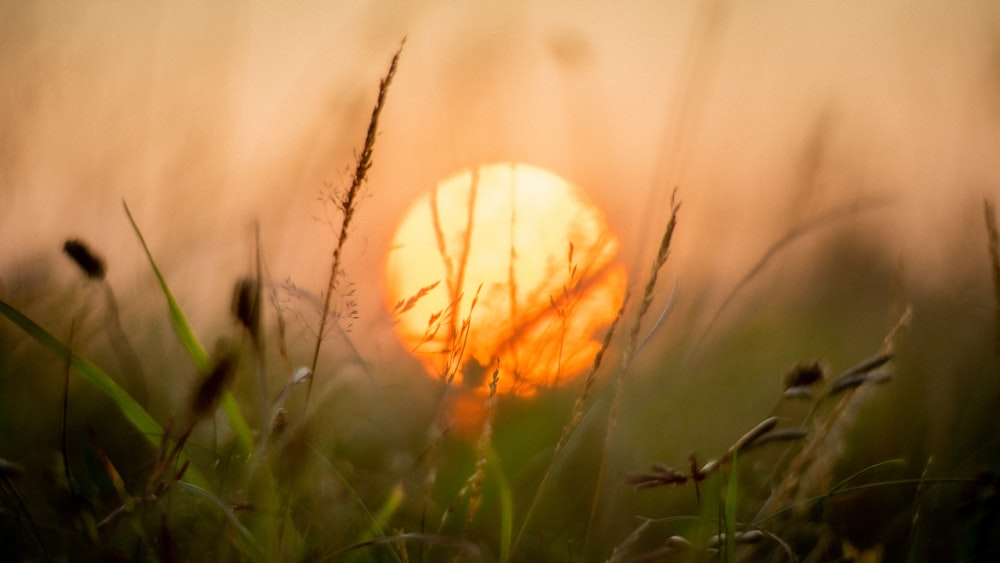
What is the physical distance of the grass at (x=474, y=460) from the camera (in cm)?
80

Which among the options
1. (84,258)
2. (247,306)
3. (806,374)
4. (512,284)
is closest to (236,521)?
(247,306)

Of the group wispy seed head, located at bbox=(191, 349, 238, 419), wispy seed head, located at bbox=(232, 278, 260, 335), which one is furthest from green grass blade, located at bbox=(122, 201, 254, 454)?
wispy seed head, located at bbox=(191, 349, 238, 419)

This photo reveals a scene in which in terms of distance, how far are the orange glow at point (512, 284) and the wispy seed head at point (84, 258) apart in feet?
1.12

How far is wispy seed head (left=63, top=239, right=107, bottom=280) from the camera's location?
905mm

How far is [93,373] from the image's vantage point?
2.71ft

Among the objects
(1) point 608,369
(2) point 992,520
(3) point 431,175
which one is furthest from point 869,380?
(3) point 431,175

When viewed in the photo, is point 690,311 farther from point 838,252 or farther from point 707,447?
point 838,252

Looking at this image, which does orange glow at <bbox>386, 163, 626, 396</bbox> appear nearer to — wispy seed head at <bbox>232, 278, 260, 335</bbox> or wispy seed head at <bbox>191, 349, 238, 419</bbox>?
wispy seed head at <bbox>232, 278, 260, 335</bbox>

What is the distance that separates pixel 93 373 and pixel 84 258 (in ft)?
0.50

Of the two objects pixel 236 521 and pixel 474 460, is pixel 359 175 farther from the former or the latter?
pixel 474 460

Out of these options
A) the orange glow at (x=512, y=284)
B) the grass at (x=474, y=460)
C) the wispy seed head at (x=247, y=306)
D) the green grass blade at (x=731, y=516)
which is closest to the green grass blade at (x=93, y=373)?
the grass at (x=474, y=460)

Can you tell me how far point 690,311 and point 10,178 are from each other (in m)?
1.64

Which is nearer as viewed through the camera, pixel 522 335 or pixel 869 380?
pixel 869 380

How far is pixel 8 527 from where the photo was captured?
35.7 inches
